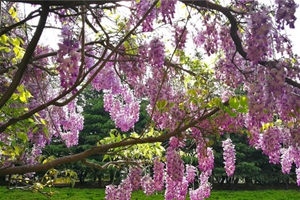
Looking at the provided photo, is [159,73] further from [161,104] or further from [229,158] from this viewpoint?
[229,158]

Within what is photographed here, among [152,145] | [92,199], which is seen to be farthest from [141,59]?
[92,199]

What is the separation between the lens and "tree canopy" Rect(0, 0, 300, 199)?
2.13 meters

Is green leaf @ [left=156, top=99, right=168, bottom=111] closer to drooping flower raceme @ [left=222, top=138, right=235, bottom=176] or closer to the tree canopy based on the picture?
the tree canopy

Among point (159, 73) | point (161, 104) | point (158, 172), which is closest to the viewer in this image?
point (161, 104)

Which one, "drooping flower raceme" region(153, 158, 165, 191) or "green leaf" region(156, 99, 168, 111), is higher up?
"green leaf" region(156, 99, 168, 111)

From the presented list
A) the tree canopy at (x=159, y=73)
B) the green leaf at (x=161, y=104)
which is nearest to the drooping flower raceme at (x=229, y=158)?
the tree canopy at (x=159, y=73)

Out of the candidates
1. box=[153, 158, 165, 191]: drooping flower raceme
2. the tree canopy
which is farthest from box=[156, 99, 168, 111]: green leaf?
box=[153, 158, 165, 191]: drooping flower raceme

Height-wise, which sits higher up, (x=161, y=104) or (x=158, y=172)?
(x=161, y=104)

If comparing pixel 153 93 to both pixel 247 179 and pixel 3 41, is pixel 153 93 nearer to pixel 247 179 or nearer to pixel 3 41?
pixel 3 41

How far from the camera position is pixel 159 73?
3775 millimetres

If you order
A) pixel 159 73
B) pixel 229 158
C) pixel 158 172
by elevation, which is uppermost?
pixel 159 73

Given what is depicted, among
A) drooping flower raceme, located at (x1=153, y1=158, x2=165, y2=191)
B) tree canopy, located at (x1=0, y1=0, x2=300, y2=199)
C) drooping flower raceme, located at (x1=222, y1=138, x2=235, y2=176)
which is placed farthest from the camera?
drooping flower raceme, located at (x1=222, y1=138, x2=235, y2=176)

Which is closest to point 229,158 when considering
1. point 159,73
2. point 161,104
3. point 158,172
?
point 158,172

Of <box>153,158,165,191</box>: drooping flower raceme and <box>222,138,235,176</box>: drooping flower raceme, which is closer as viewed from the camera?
<box>153,158,165,191</box>: drooping flower raceme
